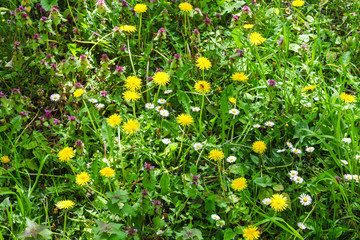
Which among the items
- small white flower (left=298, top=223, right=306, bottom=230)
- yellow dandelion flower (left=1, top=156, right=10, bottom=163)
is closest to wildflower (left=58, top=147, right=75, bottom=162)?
yellow dandelion flower (left=1, top=156, right=10, bottom=163)

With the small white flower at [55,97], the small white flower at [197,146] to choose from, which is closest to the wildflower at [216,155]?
the small white flower at [197,146]

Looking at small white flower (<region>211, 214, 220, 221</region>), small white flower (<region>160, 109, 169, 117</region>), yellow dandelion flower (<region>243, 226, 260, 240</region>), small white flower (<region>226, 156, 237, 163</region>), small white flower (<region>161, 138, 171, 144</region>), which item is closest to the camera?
yellow dandelion flower (<region>243, 226, 260, 240</region>)

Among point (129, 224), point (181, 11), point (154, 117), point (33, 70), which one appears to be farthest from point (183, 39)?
point (129, 224)

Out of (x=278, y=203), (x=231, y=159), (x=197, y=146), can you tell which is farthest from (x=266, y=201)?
(x=197, y=146)

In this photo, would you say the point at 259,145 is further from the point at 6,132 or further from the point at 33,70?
the point at 33,70

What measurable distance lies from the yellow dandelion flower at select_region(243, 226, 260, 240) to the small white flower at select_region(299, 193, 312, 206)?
13.1 inches

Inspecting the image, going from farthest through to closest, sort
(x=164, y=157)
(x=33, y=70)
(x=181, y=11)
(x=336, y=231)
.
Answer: (x=181, y=11) → (x=33, y=70) → (x=164, y=157) → (x=336, y=231)

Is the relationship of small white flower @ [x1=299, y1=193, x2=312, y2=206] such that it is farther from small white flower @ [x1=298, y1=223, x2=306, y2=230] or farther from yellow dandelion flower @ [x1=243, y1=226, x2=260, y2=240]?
yellow dandelion flower @ [x1=243, y1=226, x2=260, y2=240]

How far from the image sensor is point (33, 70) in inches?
107

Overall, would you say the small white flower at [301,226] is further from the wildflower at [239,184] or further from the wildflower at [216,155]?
the wildflower at [216,155]

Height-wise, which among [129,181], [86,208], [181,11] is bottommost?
[86,208]

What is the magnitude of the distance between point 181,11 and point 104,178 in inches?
61.7

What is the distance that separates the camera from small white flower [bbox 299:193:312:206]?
6.29 ft

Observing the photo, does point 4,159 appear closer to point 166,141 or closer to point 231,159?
point 166,141
